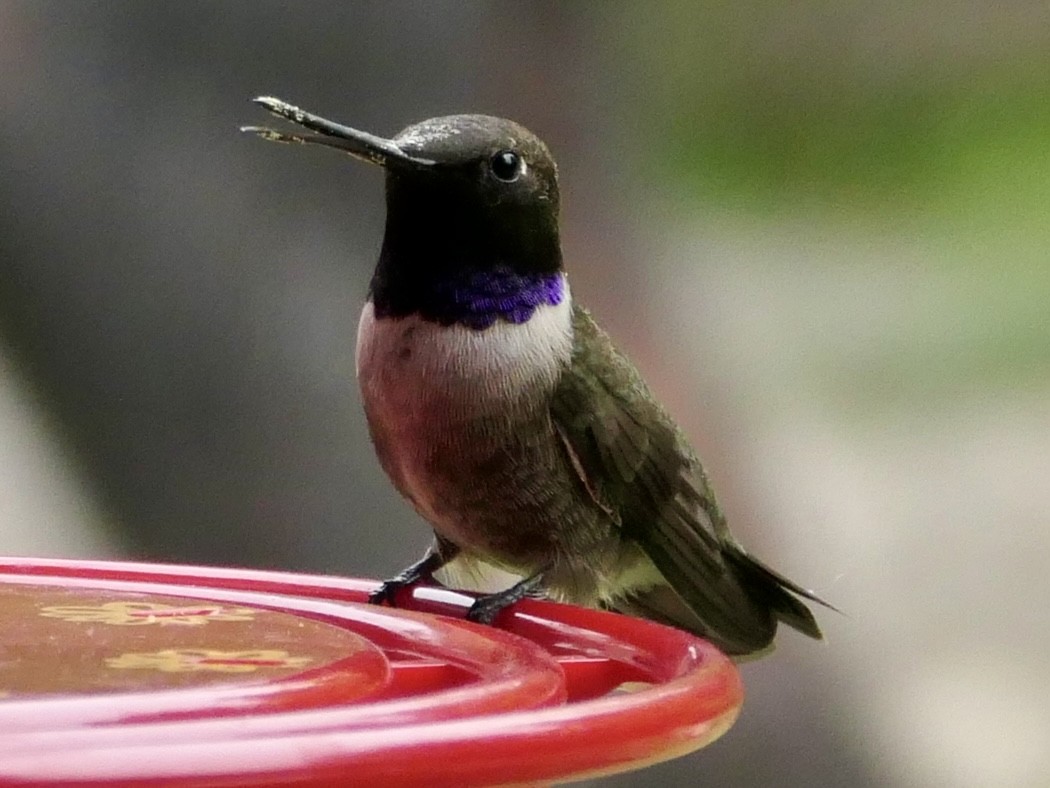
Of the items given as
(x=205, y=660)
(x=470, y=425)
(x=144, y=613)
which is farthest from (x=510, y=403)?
(x=205, y=660)

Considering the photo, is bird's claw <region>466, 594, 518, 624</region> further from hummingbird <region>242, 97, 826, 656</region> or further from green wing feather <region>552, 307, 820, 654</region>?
green wing feather <region>552, 307, 820, 654</region>

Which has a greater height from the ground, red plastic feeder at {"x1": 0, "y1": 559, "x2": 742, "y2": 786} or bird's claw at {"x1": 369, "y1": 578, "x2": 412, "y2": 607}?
red plastic feeder at {"x1": 0, "y1": 559, "x2": 742, "y2": 786}

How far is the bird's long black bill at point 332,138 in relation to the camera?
3.21 ft

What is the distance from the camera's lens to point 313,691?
0.68 meters

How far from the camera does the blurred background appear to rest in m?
2.00

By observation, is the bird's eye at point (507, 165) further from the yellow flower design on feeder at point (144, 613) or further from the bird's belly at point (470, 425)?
the yellow flower design on feeder at point (144, 613)

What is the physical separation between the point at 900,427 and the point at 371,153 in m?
1.17

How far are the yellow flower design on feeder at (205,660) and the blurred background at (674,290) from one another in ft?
4.27

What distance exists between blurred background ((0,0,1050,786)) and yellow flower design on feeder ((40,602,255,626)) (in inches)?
44.8

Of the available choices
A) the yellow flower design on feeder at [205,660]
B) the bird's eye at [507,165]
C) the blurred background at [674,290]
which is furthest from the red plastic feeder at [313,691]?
the blurred background at [674,290]

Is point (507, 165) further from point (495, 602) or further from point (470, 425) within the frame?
point (495, 602)

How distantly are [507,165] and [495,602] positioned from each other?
1.43ft

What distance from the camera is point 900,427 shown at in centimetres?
213

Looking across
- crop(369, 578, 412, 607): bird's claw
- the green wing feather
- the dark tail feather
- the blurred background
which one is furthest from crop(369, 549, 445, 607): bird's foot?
the blurred background
